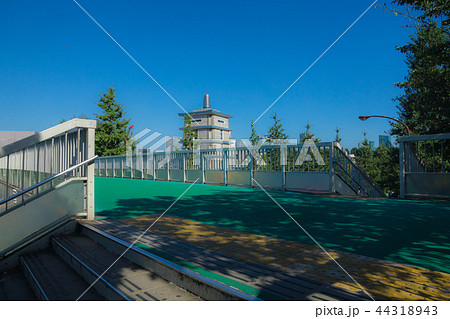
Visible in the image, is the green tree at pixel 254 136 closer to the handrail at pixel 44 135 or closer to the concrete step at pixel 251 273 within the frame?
the handrail at pixel 44 135

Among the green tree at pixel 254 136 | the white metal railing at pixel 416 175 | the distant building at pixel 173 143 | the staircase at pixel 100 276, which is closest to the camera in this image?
the staircase at pixel 100 276

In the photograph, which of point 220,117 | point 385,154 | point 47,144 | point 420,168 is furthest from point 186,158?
point 220,117

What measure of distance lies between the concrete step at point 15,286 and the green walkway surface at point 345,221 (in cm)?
153

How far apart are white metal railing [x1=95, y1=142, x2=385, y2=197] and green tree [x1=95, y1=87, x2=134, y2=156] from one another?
77.4 ft

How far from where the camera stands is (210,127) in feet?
244

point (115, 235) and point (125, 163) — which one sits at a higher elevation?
point (125, 163)

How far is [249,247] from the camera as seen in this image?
117 inches

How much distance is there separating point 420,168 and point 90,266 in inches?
284

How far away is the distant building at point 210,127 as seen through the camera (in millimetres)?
74688

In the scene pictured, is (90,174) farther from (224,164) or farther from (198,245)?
(224,164)

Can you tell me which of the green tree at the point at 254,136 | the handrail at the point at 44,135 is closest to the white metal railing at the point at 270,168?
the handrail at the point at 44,135
